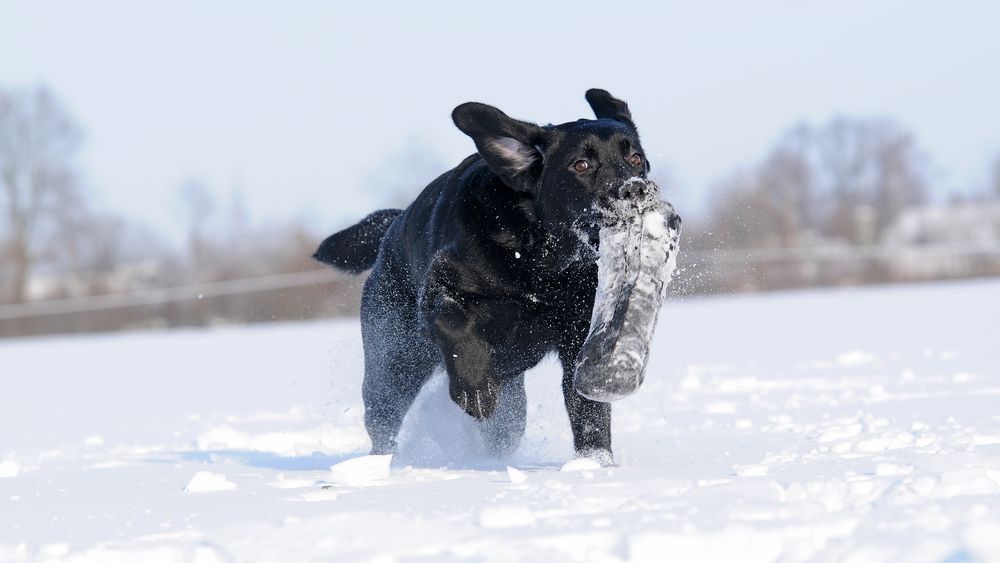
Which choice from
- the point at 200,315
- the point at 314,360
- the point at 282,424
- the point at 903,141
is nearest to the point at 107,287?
the point at 200,315

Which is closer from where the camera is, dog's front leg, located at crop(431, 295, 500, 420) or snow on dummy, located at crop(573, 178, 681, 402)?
snow on dummy, located at crop(573, 178, 681, 402)

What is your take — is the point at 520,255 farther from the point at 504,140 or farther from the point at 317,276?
the point at 317,276

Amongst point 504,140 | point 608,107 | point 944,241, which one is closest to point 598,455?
point 504,140

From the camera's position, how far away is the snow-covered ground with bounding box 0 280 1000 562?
2.24 m

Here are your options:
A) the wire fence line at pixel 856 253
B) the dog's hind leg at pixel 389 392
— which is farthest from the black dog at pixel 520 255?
the wire fence line at pixel 856 253

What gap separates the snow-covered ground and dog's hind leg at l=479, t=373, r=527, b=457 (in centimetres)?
7

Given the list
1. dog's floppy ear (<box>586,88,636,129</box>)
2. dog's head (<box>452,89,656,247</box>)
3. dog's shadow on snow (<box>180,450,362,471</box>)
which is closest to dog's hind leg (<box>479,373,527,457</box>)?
dog's shadow on snow (<box>180,450,362,471</box>)

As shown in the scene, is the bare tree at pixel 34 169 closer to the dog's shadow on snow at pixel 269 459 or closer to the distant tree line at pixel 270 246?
the distant tree line at pixel 270 246

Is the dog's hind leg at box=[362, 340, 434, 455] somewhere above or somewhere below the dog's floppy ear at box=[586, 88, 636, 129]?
below

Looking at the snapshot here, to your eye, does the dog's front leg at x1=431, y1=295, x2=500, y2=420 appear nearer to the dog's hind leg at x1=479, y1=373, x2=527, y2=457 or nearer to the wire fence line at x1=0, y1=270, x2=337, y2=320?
the dog's hind leg at x1=479, y1=373, x2=527, y2=457

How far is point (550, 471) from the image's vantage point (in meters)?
3.64

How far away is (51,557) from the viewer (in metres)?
2.39

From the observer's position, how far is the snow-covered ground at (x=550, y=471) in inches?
88.4

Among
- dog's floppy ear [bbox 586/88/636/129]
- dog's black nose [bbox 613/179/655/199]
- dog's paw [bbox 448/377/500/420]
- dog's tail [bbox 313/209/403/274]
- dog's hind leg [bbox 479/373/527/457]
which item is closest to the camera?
dog's black nose [bbox 613/179/655/199]
